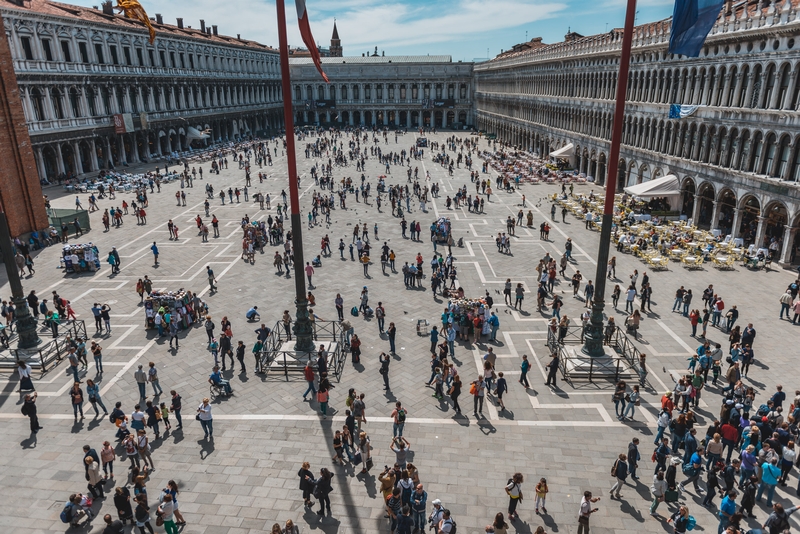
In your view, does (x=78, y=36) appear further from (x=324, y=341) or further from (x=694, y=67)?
(x=694, y=67)

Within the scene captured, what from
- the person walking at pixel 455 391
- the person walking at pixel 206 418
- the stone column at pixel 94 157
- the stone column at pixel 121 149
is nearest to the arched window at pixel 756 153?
the person walking at pixel 455 391

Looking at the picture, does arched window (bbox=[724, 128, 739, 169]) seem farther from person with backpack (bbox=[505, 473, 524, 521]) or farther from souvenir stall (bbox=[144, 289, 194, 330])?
souvenir stall (bbox=[144, 289, 194, 330])

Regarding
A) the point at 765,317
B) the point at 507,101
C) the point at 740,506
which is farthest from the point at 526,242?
the point at 507,101

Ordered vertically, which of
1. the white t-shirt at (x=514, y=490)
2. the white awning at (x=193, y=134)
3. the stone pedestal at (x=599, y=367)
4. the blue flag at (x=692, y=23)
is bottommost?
the stone pedestal at (x=599, y=367)

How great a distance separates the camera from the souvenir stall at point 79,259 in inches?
1007

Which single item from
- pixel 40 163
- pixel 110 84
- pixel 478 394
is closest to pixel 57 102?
pixel 40 163

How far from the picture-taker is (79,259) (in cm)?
2570

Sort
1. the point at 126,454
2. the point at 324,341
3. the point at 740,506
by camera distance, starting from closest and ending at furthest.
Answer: the point at 740,506, the point at 126,454, the point at 324,341

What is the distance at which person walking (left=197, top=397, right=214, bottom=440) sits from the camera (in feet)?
42.4

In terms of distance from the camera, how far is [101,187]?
42938 mm

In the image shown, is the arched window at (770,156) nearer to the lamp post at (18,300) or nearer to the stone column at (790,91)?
the stone column at (790,91)

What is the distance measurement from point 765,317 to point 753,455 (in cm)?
1166

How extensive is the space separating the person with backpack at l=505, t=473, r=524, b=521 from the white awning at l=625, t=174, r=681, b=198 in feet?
92.8

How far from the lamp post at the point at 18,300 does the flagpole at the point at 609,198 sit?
18.3 metres
